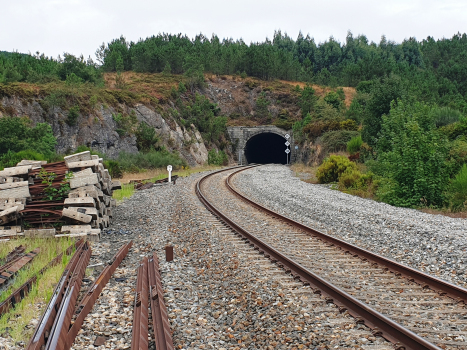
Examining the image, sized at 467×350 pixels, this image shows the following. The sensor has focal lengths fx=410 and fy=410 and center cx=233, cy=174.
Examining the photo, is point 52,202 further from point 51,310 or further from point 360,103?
point 360,103

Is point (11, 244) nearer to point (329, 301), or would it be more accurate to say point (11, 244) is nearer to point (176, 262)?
point (176, 262)

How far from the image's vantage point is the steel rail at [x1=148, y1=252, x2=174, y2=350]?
13.6 feet

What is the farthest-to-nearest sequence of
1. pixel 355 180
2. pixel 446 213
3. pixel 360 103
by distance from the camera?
pixel 360 103, pixel 355 180, pixel 446 213

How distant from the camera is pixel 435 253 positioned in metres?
7.59

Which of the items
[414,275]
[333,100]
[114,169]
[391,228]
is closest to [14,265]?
[414,275]

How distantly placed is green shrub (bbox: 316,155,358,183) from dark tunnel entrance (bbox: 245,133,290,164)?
134 feet

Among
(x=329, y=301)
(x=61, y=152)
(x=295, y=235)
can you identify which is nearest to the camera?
(x=329, y=301)

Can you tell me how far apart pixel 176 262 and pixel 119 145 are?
2939cm

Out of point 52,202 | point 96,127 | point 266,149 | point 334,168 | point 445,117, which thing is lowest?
point 334,168

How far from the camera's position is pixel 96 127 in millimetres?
34125

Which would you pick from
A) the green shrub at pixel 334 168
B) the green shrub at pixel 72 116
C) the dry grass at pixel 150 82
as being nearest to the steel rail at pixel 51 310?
the green shrub at pixel 334 168

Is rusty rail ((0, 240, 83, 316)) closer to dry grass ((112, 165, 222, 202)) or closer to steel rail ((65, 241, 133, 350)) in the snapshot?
steel rail ((65, 241, 133, 350))

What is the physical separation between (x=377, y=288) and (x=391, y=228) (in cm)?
433

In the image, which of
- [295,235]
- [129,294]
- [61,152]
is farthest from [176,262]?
[61,152]
